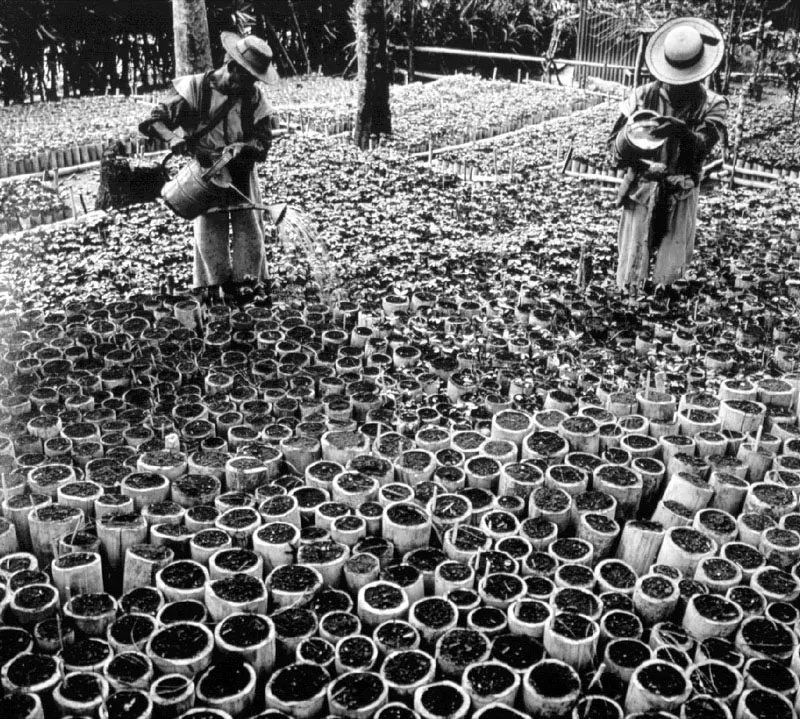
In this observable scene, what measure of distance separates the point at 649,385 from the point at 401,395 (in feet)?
4.16

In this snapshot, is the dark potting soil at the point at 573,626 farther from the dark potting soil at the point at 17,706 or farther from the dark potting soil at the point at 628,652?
the dark potting soil at the point at 17,706

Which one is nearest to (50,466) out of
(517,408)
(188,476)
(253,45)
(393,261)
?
(188,476)

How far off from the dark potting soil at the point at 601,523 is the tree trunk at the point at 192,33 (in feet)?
22.7

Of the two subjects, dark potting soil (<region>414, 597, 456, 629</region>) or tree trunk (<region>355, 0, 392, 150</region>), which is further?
tree trunk (<region>355, 0, 392, 150</region>)

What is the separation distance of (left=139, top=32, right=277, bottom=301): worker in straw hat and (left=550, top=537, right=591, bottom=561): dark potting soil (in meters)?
3.01

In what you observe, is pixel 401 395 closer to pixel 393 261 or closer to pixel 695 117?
pixel 393 261

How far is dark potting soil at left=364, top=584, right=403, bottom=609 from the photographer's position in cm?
254

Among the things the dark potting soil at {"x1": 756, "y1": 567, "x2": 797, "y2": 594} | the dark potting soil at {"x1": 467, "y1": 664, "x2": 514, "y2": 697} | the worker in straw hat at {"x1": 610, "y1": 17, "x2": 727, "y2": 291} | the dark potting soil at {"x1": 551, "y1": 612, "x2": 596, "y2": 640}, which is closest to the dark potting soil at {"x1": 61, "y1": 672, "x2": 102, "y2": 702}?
the dark potting soil at {"x1": 467, "y1": 664, "x2": 514, "y2": 697}

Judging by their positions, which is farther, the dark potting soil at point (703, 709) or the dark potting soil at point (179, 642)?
the dark potting soil at point (179, 642)

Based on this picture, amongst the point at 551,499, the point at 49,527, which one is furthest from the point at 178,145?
the point at 551,499

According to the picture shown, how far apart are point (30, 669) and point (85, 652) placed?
0.51 ft

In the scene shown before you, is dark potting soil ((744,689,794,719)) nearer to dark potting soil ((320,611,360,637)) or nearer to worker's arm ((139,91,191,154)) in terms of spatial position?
dark potting soil ((320,611,360,637))

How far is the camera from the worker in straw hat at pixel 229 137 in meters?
4.65

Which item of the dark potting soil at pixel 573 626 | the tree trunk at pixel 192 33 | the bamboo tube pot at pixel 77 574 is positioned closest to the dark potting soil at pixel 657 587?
the dark potting soil at pixel 573 626
